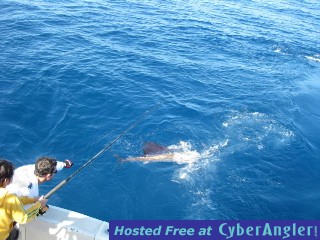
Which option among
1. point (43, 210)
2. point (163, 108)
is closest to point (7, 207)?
point (43, 210)

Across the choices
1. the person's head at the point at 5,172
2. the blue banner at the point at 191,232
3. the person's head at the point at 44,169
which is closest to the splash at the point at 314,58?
the blue banner at the point at 191,232

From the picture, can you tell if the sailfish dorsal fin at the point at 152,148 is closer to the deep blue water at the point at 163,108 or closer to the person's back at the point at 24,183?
the deep blue water at the point at 163,108

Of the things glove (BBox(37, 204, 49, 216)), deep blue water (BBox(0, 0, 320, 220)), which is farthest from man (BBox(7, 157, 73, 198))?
deep blue water (BBox(0, 0, 320, 220))

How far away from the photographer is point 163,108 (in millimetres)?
14555

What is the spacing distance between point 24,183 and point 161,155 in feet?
21.8

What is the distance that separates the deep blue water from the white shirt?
4231 millimetres

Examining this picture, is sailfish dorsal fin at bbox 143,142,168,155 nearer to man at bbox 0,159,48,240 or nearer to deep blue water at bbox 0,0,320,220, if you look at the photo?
deep blue water at bbox 0,0,320,220

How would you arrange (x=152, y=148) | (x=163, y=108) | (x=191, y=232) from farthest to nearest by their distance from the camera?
1. (x=163, y=108)
2. (x=152, y=148)
3. (x=191, y=232)

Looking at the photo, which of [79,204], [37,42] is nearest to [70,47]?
[37,42]

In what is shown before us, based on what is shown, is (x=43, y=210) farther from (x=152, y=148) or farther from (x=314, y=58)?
(x=314, y=58)

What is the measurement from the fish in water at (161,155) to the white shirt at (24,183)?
5878 millimetres

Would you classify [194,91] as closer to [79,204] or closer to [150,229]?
[79,204]

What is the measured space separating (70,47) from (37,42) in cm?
190

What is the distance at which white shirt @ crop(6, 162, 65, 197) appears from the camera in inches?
202
